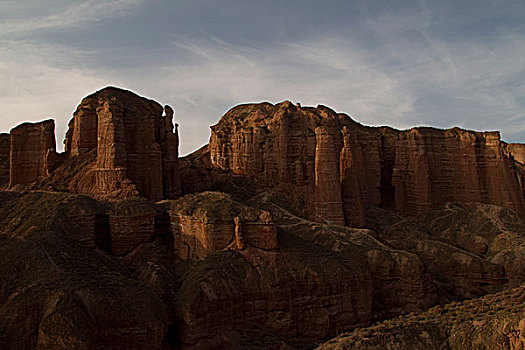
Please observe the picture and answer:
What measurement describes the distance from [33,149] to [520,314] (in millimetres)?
44074

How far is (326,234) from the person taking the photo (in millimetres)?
35156

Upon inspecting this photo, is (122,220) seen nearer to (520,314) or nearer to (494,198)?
(520,314)

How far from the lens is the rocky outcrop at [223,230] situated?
84.0 feet

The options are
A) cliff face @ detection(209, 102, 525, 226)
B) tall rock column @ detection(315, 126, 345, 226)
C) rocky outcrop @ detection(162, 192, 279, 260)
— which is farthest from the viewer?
cliff face @ detection(209, 102, 525, 226)

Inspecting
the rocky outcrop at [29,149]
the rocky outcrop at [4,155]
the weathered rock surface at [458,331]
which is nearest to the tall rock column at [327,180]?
the weathered rock surface at [458,331]

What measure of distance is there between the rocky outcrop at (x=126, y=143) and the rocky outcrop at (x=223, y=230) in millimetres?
9667

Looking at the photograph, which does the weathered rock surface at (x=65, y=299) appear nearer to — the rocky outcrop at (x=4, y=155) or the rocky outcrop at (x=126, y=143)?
the rocky outcrop at (x=126, y=143)


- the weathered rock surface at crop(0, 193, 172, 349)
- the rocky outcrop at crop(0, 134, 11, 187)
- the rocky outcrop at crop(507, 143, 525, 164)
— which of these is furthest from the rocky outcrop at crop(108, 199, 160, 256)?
the rocky outcrop at crop(507, 143, 525, 164)

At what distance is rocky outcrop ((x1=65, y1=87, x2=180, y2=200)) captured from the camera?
3497 cm

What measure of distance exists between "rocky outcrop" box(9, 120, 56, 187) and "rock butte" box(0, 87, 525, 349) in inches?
6.0

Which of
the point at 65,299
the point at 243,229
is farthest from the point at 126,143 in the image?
the point at 65,299

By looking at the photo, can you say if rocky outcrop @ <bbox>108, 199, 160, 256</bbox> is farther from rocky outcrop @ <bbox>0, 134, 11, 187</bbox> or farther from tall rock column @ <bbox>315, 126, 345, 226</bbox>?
rocky outcrop @ <bbox>0, 134, 11, 187</bbox>

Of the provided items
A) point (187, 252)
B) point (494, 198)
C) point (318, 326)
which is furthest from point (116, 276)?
point (494, 198)

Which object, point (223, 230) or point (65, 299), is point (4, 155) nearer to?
point (223, 230)
